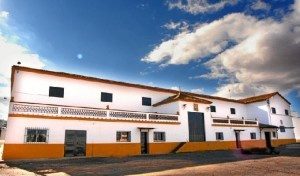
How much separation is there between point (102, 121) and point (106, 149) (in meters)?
2.43

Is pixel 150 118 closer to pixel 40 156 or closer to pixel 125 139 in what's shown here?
pixel 125 139

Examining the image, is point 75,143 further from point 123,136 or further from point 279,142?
point 279,142

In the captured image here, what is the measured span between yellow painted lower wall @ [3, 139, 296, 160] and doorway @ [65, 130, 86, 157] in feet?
1.40

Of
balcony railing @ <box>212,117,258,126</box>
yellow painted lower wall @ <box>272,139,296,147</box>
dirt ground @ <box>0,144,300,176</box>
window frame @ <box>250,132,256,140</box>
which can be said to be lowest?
dirt ground @ <box>0,144,300,176</box>

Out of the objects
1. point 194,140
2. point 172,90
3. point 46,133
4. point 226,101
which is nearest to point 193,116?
point 194,140

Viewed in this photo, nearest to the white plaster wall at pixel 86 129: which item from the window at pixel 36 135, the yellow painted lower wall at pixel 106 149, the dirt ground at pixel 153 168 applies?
the window at pixel 36 135

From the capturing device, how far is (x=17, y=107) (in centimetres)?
1912

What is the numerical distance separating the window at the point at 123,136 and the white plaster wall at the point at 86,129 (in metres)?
0.36

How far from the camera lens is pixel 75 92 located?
81.0 feet

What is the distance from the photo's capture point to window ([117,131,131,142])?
79.0 feet

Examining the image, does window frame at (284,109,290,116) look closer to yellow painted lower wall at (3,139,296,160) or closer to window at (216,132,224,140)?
yellow painted lower wall at (3,139,296,160)

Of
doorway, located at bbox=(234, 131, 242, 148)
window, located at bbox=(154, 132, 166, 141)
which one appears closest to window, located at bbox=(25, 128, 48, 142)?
window, located at bbox=(154, 132, 166, 141)

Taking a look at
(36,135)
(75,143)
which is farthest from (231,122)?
(36,135)

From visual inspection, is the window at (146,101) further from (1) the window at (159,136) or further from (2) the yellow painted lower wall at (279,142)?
(2) the yellow painted lower wall at (279,142)
